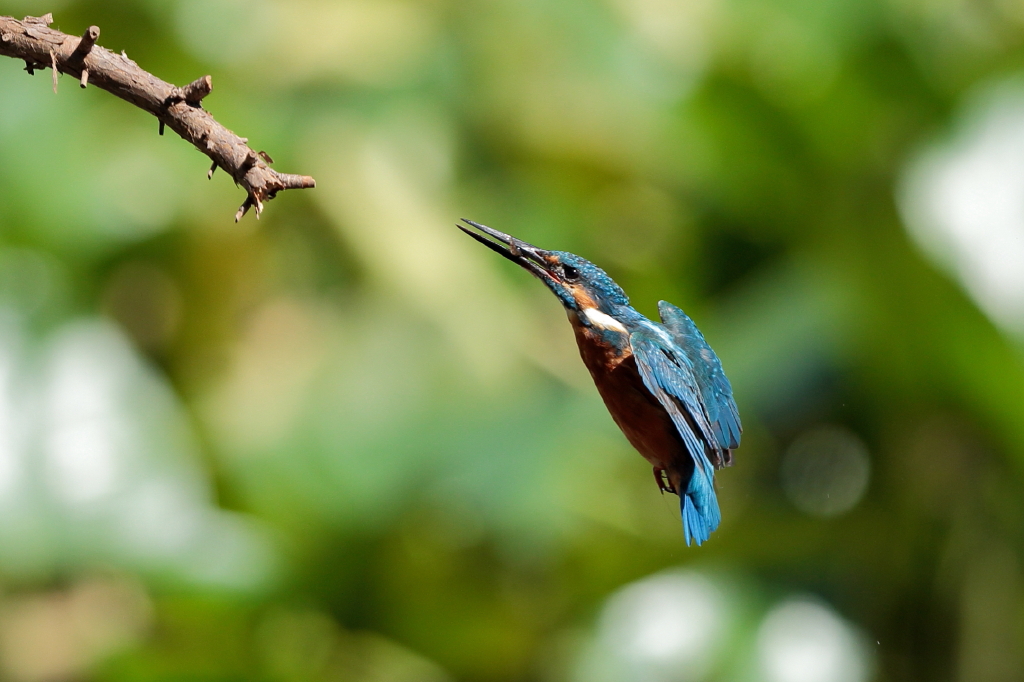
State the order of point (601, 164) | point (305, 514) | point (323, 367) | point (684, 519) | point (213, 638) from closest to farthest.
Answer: point (684, 519) < point (213, 638) < point (305, 514) < point (323, 367) < point (601, 164)

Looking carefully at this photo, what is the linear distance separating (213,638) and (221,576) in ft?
0.28

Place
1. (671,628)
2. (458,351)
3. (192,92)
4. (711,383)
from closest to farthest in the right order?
(192,92)
(711,383)
(671,628)
(458,351)

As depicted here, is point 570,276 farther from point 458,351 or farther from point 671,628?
point 458,351

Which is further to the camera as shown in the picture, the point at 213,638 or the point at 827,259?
the point at 827,259

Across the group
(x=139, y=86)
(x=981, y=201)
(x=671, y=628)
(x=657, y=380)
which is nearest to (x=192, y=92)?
(x=139, y=86)

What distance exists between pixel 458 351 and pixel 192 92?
4.67 feet

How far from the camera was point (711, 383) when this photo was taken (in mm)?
600

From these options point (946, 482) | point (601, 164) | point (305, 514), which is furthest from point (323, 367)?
point (946, 482)

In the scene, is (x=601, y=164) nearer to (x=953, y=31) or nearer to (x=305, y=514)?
(x=953, y=31)

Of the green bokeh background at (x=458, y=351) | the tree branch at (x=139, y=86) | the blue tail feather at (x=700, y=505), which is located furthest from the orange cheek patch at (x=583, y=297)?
the green bokeh background at (x=458, y=351)

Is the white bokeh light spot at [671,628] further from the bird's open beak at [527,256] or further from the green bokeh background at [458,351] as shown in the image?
the bird's open beak at [527,256]

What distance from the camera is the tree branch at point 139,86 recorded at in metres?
0.38

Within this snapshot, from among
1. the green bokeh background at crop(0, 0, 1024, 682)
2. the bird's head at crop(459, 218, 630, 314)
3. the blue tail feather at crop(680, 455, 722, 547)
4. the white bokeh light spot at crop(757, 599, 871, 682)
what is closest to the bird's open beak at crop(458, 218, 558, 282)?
the bird's head at crop(459, 218, 630, 314)

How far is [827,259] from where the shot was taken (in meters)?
1.65
